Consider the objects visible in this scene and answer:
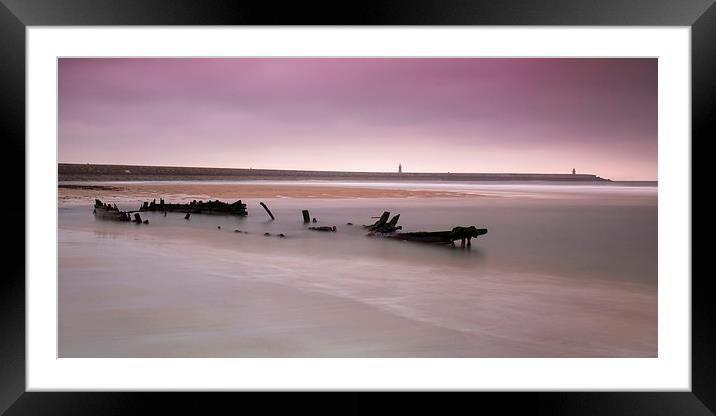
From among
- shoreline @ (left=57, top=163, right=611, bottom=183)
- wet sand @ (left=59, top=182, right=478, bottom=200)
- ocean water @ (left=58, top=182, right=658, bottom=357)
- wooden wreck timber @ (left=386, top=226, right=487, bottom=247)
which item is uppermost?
shoreline @ (left=57, top=163, right=611, bottom=183)

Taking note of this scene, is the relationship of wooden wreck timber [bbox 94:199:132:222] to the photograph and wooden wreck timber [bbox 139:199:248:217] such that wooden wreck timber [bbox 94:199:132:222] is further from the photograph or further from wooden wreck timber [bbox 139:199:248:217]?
wooden wreck timber [bbox 139:199:248:217]

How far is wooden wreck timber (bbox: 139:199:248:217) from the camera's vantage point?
7.23m

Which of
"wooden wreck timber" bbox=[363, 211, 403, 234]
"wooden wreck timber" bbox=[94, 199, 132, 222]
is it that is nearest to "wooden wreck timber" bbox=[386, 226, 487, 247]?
"wooden wreck timber" bbox=[363, 211, 403, 234]

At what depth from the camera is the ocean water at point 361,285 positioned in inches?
126

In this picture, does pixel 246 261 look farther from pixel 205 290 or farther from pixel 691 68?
pixel 691 68

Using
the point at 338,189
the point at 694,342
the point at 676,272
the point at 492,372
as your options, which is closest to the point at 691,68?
the point at 676,272

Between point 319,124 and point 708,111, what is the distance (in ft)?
17.4

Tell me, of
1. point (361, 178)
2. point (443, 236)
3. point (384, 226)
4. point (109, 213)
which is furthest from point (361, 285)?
point (109, 213)

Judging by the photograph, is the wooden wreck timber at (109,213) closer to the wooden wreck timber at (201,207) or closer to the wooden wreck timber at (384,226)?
the wooden wreck timber at (201,207)

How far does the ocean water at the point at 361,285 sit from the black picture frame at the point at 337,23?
814 millimetres

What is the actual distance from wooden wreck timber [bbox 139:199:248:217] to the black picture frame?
16.8ft

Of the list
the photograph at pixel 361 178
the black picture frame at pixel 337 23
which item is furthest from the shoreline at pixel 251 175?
the black picture frame at pixel 337 23

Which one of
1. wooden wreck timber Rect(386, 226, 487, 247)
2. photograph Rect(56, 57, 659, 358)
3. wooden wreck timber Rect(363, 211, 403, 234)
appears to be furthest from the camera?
wooden wreck timber Rect(363, 211, 403, 234)

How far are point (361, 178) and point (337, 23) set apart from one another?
18.2 ft
